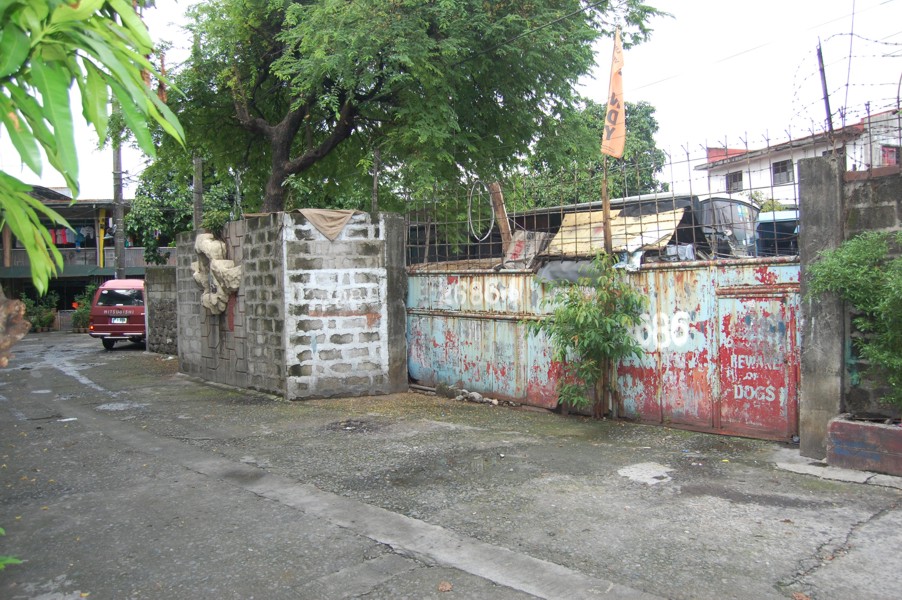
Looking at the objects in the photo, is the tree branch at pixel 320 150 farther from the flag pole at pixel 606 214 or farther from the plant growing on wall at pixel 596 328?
the plant growing on wall at pixel 596 328

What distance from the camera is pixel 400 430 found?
744 centimetres

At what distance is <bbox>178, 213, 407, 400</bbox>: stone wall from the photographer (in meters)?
9.34

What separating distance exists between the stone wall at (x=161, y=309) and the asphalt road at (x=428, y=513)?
871 cm

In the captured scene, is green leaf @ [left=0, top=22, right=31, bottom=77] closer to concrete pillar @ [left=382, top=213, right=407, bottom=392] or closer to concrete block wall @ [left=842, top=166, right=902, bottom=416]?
concrete block wall @ [left=842, top=166, right=902, bottom=416]

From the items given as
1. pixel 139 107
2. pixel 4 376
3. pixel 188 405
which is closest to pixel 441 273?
pixel 188 405

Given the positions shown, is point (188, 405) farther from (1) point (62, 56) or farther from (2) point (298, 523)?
(1) point (62, 56)

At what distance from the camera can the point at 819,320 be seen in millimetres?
5855

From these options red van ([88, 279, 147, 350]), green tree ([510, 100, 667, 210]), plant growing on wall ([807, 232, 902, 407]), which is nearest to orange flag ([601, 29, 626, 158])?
green tree ([510, 100, 667, 210])

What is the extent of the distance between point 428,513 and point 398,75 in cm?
753

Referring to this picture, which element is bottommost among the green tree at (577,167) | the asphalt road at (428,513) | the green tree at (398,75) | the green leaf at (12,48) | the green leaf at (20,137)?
the asphalt road at (428,513)

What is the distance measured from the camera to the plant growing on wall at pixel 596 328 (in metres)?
7.12

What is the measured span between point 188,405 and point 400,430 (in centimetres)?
377

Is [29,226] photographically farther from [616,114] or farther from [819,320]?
[616,114]

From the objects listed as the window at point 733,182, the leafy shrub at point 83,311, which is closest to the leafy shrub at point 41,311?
the leafy shrub at point 83,311
